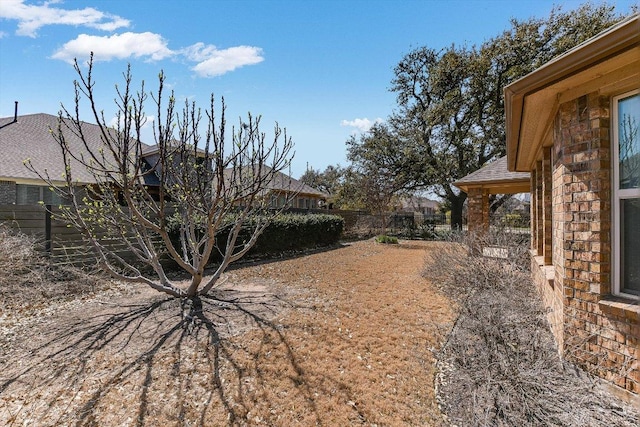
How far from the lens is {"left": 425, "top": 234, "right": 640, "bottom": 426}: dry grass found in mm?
2463

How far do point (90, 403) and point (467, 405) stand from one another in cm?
336

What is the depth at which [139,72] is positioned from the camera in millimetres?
5020

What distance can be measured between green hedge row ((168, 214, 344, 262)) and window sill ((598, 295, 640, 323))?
8.45 metres

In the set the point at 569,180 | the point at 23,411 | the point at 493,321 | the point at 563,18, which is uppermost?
the point at 563,18

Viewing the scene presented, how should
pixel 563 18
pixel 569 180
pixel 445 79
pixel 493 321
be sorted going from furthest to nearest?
1. pixel 445 79
2. pixel 563 18
3. pixel 493 321
4. pixel 569 180

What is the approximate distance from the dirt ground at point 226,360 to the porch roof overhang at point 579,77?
10.0ft

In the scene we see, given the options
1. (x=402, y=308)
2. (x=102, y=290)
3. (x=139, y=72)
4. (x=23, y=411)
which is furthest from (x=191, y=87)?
(x=402, y=308)

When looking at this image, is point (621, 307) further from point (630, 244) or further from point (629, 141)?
point (629, 141)

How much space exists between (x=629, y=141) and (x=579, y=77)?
0.65 meters

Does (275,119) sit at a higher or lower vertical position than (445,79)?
lower

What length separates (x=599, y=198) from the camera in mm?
2764

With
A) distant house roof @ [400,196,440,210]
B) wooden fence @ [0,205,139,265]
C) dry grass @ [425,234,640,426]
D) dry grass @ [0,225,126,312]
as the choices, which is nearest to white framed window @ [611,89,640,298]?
dry grass @ [425,234,640,426]

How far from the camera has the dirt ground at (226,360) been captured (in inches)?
111

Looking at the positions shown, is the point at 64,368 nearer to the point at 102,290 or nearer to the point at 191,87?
the point at 102,290
